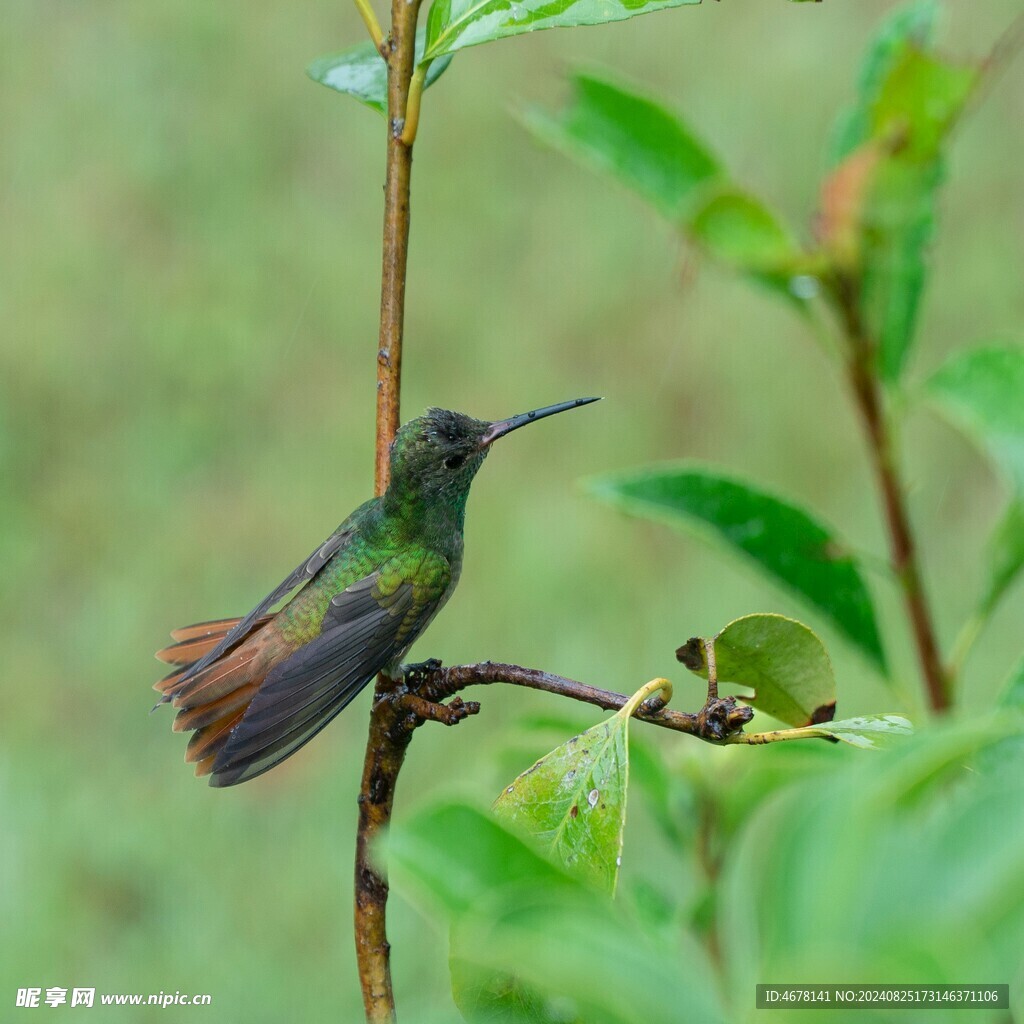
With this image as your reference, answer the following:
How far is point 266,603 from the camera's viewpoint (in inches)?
76.0

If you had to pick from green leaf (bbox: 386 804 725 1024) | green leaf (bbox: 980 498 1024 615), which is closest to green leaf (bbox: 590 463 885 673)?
green leaf (bbox: 980 498 1024 615)

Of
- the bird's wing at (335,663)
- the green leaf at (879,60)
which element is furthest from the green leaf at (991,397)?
the bird's wing at (335,663)

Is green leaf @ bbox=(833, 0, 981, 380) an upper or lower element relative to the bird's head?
upper

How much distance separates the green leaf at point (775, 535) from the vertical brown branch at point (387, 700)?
465 mm

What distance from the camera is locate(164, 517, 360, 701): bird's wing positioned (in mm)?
1941

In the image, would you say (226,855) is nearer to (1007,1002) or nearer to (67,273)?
(67,273)

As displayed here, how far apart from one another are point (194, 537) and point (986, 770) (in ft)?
18.8

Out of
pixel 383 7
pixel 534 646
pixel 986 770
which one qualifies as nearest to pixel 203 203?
pixel 383 7

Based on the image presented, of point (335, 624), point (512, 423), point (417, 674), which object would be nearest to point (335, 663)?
point (335, 624)

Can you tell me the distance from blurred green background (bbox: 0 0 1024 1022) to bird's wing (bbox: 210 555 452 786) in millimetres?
2728

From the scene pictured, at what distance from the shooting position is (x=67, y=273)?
297 inches

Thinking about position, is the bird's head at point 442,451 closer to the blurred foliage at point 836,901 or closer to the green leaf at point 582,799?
the green leaf at point 582,799

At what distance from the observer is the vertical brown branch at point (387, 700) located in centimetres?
128

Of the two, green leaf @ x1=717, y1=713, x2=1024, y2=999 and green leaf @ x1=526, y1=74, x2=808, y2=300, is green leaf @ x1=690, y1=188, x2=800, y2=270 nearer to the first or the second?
green leaf @ x1=526, y1=74, x2=808, y2=300
